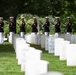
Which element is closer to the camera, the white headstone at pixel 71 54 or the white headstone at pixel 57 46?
the white headstone at pixel 71 54

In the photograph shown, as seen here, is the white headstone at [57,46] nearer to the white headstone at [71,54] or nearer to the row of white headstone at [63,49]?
the row of white headstone at [63,49]

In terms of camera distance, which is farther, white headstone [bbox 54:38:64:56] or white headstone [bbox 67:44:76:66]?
white headstone [bbox 54:38:64:56]

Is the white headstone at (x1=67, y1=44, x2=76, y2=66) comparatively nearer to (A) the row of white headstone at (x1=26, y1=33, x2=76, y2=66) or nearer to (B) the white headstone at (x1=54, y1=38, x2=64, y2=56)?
A: (A) the row of white headstone at (x1=26, y1=33, x2=76, y2=66)

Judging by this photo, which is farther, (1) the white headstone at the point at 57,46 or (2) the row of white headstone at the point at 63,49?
(1) the white headstone at the point at 57,46

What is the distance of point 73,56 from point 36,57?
456cm

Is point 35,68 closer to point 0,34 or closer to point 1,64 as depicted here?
point 1,64

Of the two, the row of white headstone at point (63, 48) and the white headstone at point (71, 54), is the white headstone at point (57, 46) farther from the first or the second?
the white headstone at point (71, 54)

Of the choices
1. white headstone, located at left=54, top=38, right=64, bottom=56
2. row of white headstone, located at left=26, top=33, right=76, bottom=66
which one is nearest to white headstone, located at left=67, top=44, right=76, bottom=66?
row of white headstone, located at left=26, top=33, right=76, bottom=66

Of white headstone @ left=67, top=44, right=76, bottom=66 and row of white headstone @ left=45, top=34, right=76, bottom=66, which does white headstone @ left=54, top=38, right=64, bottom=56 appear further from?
white headstone @ left=67, top=44, right=76, bottom=66

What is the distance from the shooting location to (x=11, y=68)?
14.6 m

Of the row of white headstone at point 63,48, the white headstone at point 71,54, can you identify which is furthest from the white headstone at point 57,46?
the white headstone at point 71,54

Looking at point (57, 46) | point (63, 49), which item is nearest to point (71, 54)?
point (63, 49)

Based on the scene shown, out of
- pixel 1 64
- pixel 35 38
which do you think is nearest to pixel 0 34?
pixel 35 38

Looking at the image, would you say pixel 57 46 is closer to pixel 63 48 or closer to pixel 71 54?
pixel 63 48
